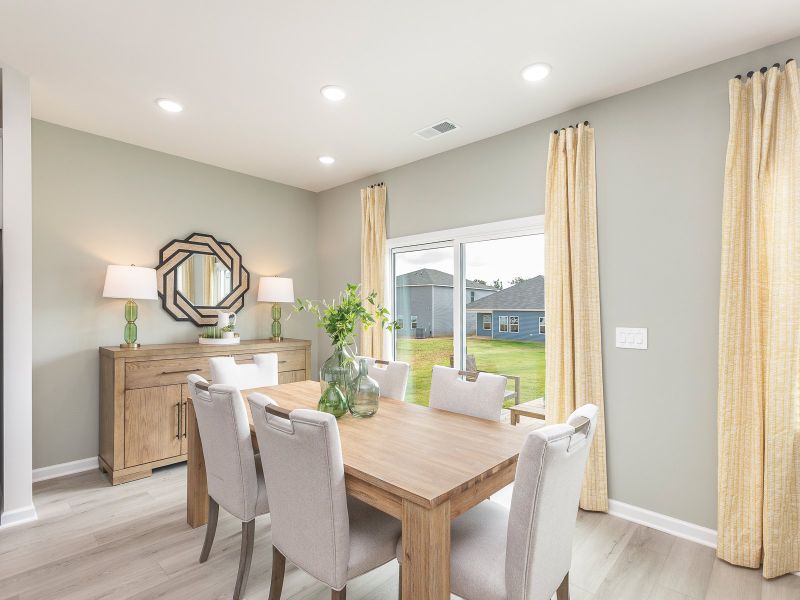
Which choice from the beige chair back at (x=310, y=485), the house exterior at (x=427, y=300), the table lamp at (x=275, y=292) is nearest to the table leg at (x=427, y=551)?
the beige chair back at (x=310, y=485)

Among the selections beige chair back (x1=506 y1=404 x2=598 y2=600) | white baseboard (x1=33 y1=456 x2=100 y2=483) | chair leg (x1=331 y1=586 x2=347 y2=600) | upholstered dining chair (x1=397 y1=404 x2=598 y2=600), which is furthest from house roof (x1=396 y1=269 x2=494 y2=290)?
white baseboard (x1=33 y1=456 x2=100 y2=483)

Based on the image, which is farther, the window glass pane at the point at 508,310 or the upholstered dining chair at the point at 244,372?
the window glass pane at the point at 508,310

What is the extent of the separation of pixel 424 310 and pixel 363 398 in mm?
2034

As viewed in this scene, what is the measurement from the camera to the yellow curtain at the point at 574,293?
110 inches

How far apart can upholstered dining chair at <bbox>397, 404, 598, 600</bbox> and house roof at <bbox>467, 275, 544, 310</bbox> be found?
1.81 m

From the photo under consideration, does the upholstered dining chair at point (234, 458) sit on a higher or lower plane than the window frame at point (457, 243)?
lower

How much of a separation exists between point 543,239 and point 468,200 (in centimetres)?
75

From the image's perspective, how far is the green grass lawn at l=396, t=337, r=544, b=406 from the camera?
131 inches

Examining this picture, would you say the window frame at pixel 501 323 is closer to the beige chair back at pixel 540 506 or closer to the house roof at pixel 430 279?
the house roof at pixel 430 279

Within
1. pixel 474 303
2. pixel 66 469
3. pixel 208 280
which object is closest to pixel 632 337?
pixel 474 303

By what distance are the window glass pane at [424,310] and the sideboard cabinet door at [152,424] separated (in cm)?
206

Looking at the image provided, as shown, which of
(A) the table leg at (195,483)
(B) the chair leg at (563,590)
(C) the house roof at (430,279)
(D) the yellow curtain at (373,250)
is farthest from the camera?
(D) the yellow curtain at (373,250)

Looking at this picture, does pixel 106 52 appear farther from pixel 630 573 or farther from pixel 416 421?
pixel 630 573

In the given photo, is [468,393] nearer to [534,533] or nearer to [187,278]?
[534,533]
